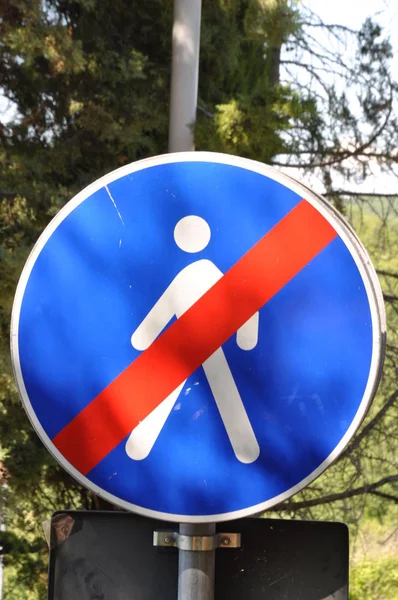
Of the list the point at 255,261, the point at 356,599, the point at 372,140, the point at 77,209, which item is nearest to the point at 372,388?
the point at 255,261

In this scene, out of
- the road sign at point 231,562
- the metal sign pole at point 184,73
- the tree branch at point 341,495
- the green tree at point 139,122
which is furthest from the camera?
the tree branch at point 341,495

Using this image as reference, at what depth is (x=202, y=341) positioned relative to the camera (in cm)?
100

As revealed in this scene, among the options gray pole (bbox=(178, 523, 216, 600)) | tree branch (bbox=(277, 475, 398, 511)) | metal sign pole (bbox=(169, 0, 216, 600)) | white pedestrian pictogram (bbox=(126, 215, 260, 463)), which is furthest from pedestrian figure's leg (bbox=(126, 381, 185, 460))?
tree branch (bbox=(277, 475, 398, 511))

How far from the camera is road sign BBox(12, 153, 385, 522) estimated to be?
984mm

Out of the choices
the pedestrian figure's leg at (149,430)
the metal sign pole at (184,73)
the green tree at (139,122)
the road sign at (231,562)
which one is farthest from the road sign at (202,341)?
the green tree at (139,122)

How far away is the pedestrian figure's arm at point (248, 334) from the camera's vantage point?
39.1 inches

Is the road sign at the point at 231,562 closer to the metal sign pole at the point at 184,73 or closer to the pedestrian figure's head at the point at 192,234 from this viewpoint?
the pedestrian figure's head at the point at 192,234

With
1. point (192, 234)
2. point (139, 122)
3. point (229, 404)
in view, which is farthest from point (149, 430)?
point (139, 122)

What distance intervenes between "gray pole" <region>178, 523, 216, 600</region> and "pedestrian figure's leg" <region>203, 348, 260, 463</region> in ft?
0.37

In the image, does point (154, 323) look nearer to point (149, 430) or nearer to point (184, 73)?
point (149, 430)

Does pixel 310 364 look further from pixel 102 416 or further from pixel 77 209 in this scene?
pixel 77 209

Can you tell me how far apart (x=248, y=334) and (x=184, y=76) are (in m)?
2.69

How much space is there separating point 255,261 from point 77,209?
0.26 meters

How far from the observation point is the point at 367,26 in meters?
5.64
